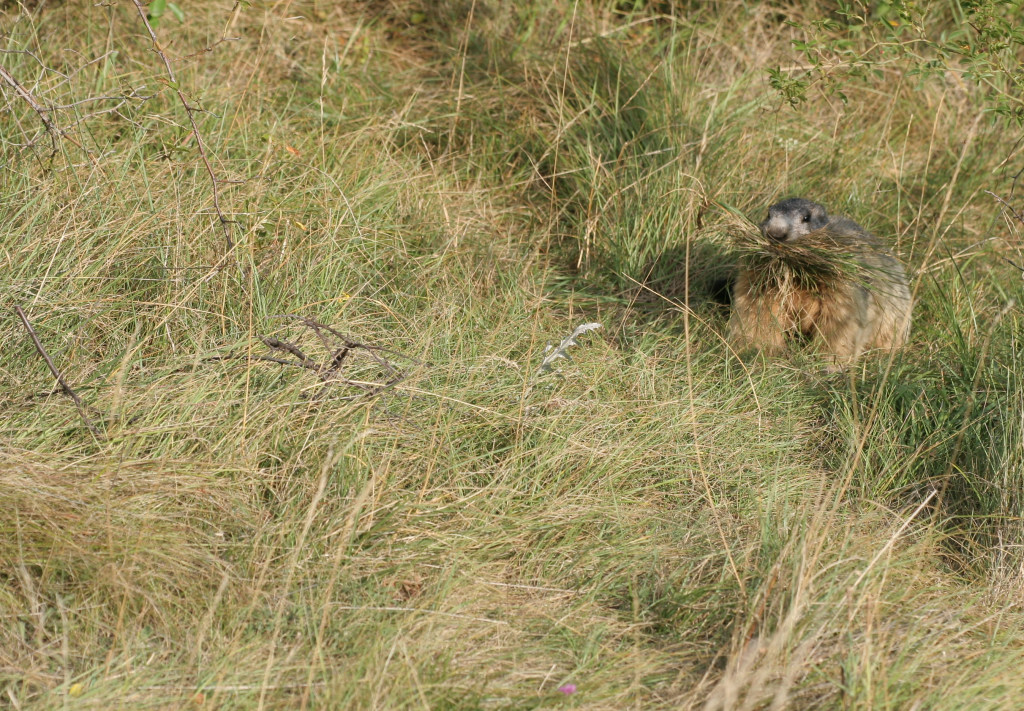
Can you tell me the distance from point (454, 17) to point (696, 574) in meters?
3.81

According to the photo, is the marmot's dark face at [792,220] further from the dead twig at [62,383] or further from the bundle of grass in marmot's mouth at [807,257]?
the dead twig at [62,383]

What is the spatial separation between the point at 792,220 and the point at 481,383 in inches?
58.5

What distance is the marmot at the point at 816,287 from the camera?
4.18 m

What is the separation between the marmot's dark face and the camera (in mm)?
4246

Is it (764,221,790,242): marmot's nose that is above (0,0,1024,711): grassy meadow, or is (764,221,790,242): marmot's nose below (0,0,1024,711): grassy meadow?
above

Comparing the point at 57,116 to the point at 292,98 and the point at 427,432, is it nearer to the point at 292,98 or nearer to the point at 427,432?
the point at 292,98

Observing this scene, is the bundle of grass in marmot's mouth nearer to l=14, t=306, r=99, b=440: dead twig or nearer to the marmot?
the marmot

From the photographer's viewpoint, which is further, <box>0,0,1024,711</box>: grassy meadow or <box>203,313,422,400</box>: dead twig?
<box>203,313,422,400</box>: dead twig

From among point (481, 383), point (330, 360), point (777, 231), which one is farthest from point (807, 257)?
point (330, 360)

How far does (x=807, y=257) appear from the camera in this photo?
4148mm

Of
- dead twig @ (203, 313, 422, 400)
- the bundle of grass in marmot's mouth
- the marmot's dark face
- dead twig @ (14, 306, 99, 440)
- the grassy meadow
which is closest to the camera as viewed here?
the grassy meadow

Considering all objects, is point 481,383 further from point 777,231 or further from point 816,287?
point 816,287

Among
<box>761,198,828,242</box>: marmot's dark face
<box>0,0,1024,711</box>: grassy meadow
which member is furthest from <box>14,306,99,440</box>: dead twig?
<box>761,198,828,242</box>: marmot's dark face

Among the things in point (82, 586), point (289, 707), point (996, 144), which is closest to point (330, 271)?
point (82, 586)
